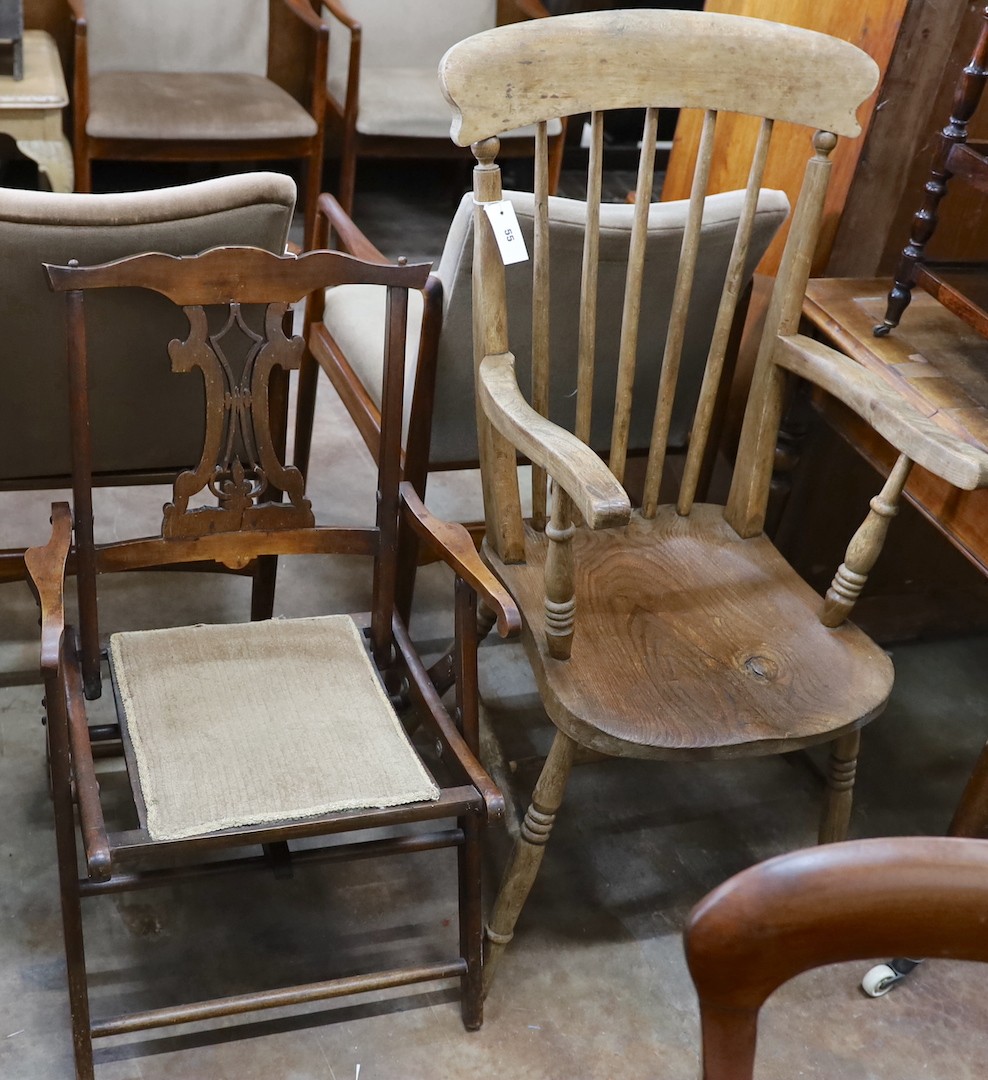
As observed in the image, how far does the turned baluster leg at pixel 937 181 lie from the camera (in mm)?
1655

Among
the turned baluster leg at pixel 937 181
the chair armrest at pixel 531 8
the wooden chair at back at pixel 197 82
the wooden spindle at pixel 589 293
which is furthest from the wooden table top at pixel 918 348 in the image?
the chair armrest at pixel 531 8

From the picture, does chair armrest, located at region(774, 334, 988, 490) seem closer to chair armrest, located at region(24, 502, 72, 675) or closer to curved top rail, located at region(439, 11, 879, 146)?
curved top rail, located at region(439, 11, 879, 146)

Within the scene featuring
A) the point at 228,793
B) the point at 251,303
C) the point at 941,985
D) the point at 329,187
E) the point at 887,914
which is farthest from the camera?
the point at 329,187

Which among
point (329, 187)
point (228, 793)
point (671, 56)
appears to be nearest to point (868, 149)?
point (671, 56)

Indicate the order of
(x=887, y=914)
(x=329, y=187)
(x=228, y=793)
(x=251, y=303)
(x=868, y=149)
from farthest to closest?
(x=329, y=187) < (x=868, y=149) < (x=251, y=303) < (x=228, y=793) < (x=887, y=914)

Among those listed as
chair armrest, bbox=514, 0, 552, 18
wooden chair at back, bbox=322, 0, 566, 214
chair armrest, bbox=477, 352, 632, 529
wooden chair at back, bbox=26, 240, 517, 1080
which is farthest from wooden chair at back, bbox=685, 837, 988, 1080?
chair armrest, bbox=514, 0, 552, 18

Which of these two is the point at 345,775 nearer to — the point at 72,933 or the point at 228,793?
the point at 228,793

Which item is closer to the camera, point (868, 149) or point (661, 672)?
point (661, 672)

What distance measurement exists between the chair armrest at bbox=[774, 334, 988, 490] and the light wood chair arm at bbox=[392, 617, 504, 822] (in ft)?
2.19

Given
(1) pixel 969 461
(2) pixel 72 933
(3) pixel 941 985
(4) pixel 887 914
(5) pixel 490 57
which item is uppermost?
(5) pixel 490 57

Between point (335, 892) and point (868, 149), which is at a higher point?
point (868, 149)

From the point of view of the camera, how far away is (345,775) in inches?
57.4

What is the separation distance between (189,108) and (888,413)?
239cm

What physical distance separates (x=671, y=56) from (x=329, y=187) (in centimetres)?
277
